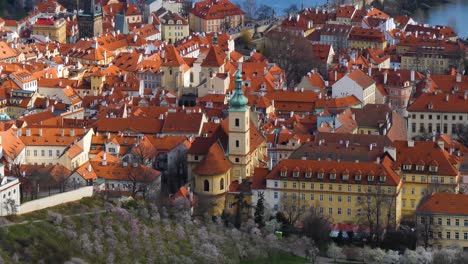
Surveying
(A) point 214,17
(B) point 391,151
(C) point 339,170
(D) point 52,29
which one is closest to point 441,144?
(B) point 391,151

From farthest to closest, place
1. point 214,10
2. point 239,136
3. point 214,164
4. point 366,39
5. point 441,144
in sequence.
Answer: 1. point 214,10
2. point 366,39
3. point 441,144
4. point 239,136
5. point 214,164

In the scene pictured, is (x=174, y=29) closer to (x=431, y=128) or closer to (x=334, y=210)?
(x=431, y=128)

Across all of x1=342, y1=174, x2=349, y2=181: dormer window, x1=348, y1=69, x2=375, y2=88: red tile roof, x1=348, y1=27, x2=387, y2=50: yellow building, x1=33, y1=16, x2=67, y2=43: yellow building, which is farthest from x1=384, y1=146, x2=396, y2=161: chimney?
x1=33, y1=16, x2=67, y2=43: yellow building

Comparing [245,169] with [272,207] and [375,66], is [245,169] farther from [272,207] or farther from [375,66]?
[375,66]

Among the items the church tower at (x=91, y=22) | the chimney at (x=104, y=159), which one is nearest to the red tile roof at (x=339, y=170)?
the chimney at (x=104, y=159)

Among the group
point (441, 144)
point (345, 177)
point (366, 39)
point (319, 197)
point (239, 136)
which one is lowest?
point (319, 197)

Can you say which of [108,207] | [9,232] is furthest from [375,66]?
[9,232]
